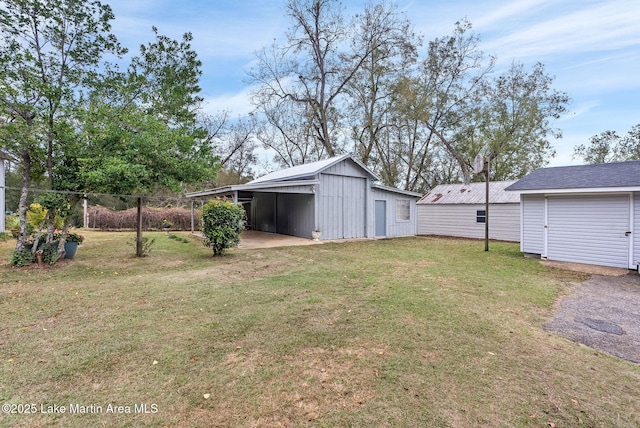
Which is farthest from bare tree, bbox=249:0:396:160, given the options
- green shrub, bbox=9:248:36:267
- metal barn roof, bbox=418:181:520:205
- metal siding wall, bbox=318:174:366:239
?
green shrub, bbox=9:248:36:267

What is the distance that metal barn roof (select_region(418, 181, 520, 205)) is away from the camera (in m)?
13.9

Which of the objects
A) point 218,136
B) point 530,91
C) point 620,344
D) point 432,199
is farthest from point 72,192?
point 530,91

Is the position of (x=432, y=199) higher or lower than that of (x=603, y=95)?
lower

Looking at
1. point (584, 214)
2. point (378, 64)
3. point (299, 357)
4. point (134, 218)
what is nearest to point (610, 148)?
point (378, 64)

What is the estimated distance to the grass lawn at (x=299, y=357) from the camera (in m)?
2.15

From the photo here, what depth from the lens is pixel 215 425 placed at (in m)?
2.00

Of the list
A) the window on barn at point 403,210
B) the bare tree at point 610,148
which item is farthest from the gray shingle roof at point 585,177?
the bare tree at point 610,148

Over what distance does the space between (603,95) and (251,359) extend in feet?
68.4

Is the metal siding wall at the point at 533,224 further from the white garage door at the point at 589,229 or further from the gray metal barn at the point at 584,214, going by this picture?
the white garage door at the point at 589,229

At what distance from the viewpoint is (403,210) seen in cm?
1580

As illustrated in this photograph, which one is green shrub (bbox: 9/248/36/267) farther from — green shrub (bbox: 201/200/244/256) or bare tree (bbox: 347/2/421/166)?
bare tree (bbox: 347/2/421/166)

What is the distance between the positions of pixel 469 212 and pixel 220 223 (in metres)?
12.0

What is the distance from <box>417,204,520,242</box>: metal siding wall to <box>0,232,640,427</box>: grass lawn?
352 inches

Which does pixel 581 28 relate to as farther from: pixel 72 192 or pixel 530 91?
pixel 72 192
